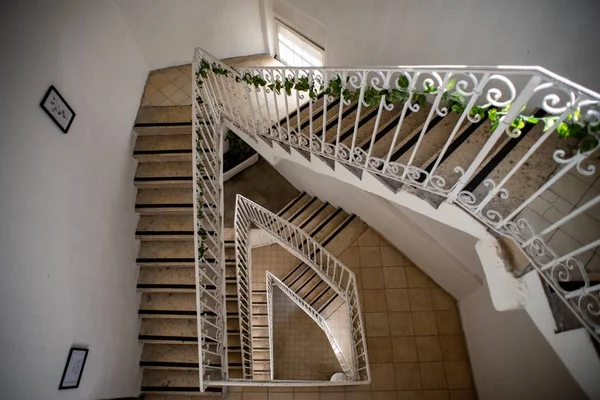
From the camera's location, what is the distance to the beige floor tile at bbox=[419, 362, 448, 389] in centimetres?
441

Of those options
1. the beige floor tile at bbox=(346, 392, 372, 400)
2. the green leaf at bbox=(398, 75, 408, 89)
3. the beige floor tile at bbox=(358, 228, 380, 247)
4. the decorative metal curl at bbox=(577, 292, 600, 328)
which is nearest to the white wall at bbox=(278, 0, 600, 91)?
the green leaf at bbox=(398, 75, 408, 89)

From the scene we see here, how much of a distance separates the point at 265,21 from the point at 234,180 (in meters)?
3.33

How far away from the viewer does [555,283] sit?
84.0 inches

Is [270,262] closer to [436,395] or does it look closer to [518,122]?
[436,395]

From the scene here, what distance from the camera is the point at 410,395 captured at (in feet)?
14.3

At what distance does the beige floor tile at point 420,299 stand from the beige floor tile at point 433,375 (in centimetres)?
73

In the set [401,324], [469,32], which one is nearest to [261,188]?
[401,324]

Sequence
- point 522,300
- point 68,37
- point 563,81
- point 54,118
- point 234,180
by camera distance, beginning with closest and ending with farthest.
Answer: point 563,81 < point 522,300 < point 54,118 < point 68,37 < point 234,180

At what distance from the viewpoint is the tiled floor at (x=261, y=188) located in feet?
24.6

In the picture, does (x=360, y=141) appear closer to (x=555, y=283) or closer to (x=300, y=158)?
(x=300, y=158)

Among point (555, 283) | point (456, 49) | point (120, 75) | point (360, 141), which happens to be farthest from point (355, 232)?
point (120, 75)

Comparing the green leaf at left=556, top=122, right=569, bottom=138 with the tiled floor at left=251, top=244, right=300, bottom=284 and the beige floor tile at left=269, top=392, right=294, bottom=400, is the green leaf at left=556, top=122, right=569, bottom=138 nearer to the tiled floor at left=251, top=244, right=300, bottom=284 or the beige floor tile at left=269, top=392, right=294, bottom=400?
the beige floor tile at left=269, top=392, right=294, bottom=400

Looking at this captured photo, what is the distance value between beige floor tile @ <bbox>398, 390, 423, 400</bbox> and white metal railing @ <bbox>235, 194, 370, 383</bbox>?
0.54m

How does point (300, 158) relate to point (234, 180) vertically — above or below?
below
